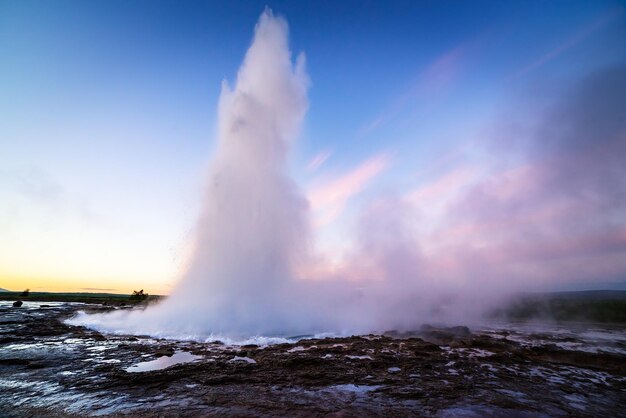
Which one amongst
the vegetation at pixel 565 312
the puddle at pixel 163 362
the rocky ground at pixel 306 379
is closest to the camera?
the rocky ground at pixel 306 379

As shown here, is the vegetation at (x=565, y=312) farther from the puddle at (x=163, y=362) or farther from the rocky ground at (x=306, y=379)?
the puddle at (x=163, y=362)

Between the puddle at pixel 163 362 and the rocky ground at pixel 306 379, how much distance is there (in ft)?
0.13

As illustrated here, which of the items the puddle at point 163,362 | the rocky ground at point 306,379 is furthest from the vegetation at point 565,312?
the puddle at point 163,362

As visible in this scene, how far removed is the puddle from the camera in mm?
9992

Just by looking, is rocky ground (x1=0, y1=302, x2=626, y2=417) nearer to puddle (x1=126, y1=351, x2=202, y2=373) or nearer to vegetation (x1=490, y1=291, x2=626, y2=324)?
puddle (x1=126, y1=351, x2=202, y2=373)

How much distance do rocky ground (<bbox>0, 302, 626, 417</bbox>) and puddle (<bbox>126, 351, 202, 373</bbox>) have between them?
1.6 inches

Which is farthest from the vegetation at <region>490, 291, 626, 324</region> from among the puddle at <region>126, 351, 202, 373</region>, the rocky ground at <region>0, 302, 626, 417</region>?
the puddle at <region>126, 351, 202, 373</region>

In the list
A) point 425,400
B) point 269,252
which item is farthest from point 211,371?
point 269,252

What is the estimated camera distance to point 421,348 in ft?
47.6

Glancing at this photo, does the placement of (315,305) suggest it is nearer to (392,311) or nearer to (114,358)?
(392,311)

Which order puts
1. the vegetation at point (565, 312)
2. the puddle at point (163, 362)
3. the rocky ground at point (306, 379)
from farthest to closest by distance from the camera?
the vegetation at point (565, 312) < the puddle at point (163, 362) < the rocky ground at point (306, 379)

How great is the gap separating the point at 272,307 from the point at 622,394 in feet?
57.1

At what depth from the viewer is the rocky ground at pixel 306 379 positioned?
695 cm

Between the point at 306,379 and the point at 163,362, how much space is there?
19.7 feet
